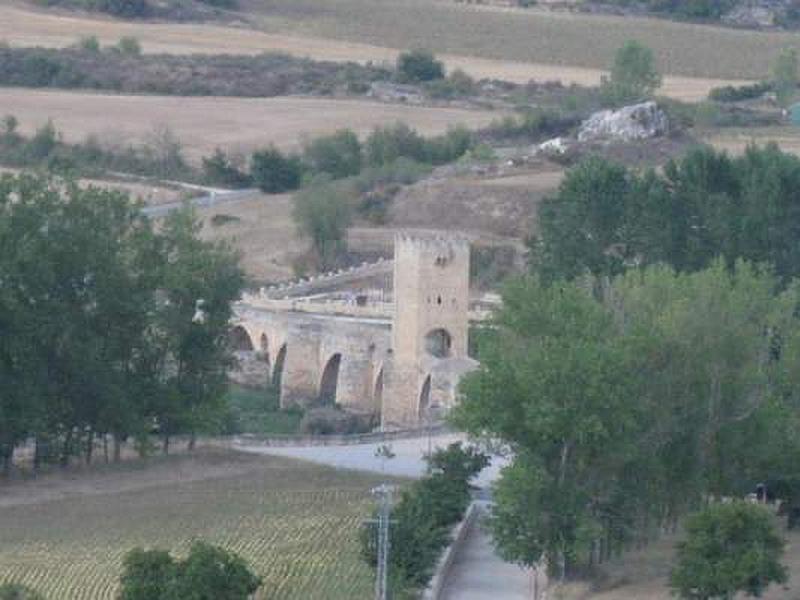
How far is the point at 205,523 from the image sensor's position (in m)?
48.1

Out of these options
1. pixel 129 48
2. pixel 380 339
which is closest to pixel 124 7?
pixel 129 48

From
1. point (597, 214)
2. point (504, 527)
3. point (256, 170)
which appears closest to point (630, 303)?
point (504, 527)

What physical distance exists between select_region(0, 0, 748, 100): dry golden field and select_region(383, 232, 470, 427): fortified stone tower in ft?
170

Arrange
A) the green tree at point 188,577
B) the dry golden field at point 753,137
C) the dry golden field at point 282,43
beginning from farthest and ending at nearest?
the dry golden field at point 282,43 → the dry golden field at point 753,137 → the green tree at point 188,577

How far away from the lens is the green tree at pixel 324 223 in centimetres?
7969

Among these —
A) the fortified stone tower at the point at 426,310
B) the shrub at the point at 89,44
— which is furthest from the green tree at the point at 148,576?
the shrub at the point at 89,44

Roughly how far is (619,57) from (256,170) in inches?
746

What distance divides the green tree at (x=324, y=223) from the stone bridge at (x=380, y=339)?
7118mm

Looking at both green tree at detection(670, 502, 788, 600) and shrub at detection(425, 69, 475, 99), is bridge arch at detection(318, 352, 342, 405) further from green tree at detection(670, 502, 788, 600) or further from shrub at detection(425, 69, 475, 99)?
shrub at detection(425, 69, 475, 99)

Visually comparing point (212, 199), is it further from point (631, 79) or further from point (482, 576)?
point (482, 576)

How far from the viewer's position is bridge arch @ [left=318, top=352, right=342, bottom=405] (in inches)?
2557

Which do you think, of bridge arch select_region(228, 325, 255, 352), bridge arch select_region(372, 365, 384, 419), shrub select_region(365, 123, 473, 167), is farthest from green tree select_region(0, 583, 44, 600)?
shrub select_region(365, 123, 473, 167)

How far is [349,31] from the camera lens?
5007 inches

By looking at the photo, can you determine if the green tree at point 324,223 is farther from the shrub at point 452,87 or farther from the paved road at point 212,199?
the shrub at point 452,87
